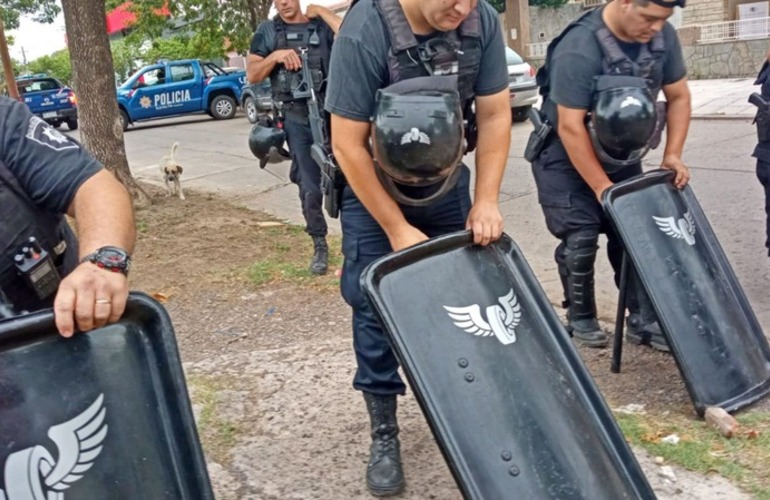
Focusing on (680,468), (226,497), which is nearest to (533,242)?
(680,468)

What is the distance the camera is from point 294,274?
17.6 feet

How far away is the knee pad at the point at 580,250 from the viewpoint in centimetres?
353

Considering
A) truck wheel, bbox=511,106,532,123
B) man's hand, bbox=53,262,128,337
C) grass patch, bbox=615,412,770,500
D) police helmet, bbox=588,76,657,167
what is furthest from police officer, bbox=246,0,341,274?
truck wheel, bbox=511,106,532,123

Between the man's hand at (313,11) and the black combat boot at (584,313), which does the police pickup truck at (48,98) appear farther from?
the black combat boot at (584,313)

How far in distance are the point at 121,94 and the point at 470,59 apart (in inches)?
754

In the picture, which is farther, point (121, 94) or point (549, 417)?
point (121, 94)

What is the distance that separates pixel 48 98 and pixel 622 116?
74.4 feet

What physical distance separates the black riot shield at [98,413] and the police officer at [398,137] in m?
0.86

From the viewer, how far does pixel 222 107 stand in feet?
68.3

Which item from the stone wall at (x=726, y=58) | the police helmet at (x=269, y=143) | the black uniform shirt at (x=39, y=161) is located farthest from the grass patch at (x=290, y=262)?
the stone wall at (x=726, y=58)

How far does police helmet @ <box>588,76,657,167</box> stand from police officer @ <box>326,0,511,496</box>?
70 cm

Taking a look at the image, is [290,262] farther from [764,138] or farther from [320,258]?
[764,138]

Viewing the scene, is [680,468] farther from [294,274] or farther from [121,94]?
[121,94]

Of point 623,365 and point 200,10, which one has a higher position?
point 200,10
